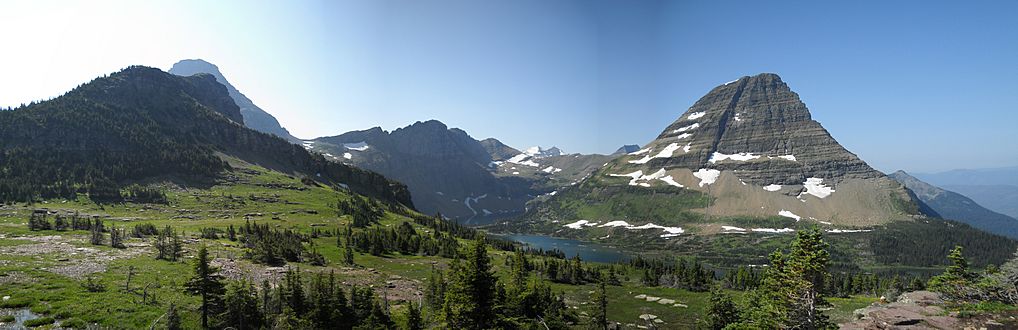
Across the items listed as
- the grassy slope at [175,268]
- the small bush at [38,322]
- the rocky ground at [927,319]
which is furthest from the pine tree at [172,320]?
the rocky ground at [927,319]

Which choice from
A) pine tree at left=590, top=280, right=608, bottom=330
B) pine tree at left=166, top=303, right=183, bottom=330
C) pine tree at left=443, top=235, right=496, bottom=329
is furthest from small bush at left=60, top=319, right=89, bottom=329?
pine tree at left=590, top=280, right=608, bottom=330

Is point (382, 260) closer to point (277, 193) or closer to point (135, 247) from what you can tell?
point (135, 247)

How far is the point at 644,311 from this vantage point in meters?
63.5

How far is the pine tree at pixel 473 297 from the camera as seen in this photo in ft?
87.0

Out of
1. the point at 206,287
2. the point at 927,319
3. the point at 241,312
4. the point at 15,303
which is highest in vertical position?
the point at 927,319

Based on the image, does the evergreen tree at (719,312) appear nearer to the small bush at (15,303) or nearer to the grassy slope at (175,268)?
the grassy slope at (175,268)

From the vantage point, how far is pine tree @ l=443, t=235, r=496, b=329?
26516 mm

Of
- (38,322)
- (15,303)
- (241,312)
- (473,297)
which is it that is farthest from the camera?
(241,312)

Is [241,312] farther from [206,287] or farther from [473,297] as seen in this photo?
[473,297]

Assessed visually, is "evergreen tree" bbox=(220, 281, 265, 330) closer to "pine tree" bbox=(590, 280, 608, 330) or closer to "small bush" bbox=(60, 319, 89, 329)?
"small bush" bbox=(60, 319, 89, 329)

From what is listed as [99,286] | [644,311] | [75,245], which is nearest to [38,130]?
[75,245]

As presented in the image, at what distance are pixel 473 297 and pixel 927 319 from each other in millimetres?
29636

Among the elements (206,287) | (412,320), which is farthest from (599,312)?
(206,287)

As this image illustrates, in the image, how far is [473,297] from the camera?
88.6ft
